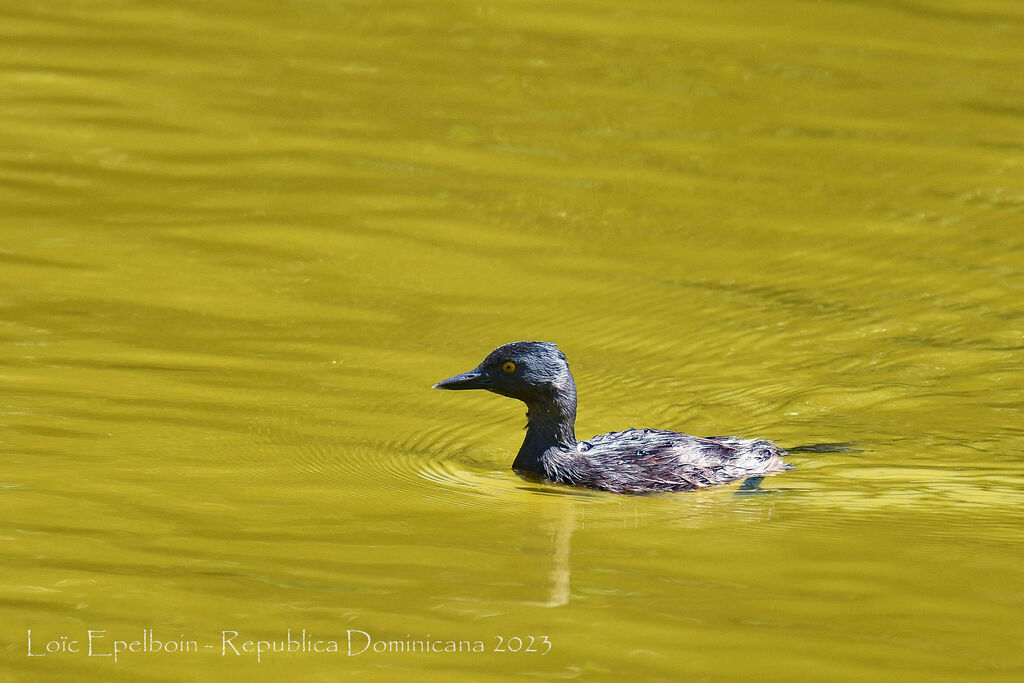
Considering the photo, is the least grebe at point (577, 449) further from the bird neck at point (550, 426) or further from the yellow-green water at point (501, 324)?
the yellow-green water at point (501, 324)

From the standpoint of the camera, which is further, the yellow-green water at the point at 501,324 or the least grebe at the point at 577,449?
the least grebe at the point at 577,449

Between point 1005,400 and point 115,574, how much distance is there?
204 inches

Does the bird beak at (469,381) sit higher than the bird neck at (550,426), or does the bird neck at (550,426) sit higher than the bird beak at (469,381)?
the bird beak at (469,381)

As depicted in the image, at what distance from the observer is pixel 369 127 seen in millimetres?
12336

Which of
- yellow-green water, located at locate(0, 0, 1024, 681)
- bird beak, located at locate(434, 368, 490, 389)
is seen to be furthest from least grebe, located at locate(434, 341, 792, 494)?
yellow-green water, located at locate(0, 0, 1024, 681)

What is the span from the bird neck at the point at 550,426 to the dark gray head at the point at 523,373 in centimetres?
4

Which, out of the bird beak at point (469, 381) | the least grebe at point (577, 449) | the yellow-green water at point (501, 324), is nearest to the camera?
the yellow-green water at point (501, 324)

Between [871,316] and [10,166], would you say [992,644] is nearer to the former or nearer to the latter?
[871,316]

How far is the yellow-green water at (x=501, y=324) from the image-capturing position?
5523 millimetres

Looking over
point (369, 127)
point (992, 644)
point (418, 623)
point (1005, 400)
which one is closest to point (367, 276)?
point (369, 127)

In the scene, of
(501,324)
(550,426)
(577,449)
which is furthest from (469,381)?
(501,324)

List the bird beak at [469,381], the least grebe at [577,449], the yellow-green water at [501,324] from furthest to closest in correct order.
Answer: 1. the bird beak at [469,381]
2. the least grebe at [577,449]
3. the yellow-green water at [501,324]

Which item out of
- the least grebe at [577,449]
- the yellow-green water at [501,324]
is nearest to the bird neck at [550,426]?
the least grebe at [577,449]

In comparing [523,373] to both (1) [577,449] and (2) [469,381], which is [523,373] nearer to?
(2) [469,381]
